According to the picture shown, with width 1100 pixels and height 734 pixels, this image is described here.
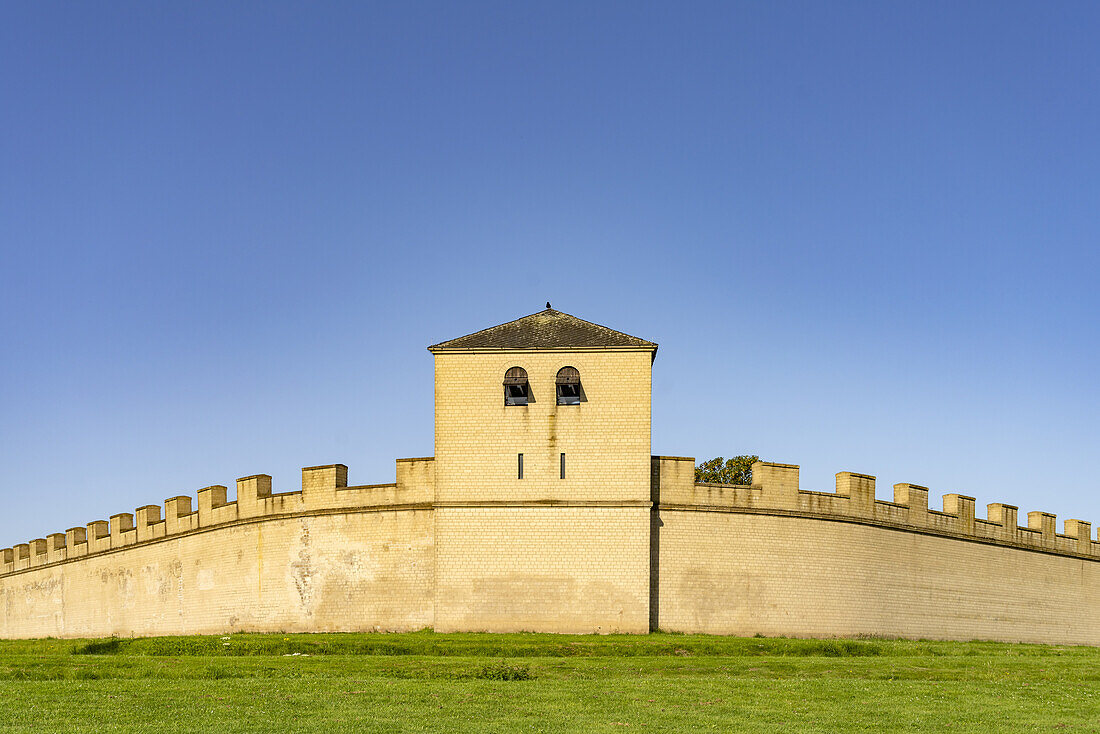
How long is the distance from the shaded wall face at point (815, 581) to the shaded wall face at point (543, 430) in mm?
2773

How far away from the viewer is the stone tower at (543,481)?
1395 inches

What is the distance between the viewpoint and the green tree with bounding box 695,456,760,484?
6066 centimetres

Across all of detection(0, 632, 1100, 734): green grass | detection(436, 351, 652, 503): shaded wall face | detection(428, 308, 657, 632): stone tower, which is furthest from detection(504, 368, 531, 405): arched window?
detection(0, 632, 1100, 734): green grass

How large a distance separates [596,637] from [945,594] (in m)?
14.3

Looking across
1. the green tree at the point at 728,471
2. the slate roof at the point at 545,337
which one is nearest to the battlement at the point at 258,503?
the slate roof at the point at 545,337

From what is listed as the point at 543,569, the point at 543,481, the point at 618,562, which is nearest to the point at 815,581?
the point at 618,562

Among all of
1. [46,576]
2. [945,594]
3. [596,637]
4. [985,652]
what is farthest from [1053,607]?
[46,576]

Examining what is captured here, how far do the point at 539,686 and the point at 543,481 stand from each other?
45.9 ft

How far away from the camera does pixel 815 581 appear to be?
121ft

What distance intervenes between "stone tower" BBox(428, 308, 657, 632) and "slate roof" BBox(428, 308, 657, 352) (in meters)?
0.06

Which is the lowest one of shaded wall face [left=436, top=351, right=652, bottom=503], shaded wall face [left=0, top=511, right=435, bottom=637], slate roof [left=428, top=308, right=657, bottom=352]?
shaded wall face [left=0, top=511, right=435, bottom=637]

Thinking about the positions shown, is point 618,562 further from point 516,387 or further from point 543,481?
point 516,387

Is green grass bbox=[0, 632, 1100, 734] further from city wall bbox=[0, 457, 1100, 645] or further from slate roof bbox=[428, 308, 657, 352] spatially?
slate roof bbox=[428, 308, 657, 352]

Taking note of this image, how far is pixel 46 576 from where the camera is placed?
5400cm
